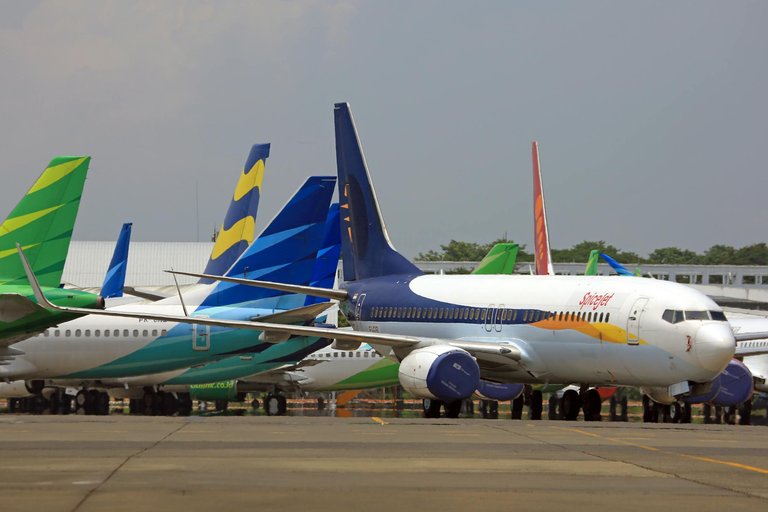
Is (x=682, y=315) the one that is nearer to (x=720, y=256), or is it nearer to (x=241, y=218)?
(x=241, y=218)

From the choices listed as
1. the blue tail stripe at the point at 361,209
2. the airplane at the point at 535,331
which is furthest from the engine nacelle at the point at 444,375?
the blue tail stripe at the point at 361,209

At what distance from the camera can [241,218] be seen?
4716cm

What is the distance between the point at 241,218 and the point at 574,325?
2034 centimetres

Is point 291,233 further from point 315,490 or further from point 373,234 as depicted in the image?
point 315,490

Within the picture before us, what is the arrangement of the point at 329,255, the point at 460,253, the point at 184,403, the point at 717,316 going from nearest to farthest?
the point at 717,316
the point at 329,255
the point at 184,403
the point at 460,253

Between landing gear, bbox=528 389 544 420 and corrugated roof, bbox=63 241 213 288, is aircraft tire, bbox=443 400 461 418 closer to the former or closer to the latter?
landing gear, bbox=528 389 544 420

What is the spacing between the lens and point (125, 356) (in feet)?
135

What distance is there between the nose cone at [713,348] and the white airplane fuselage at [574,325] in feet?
0.07

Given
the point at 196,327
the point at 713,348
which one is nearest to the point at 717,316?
the point at 713,348

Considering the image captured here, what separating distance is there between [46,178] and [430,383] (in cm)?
1107

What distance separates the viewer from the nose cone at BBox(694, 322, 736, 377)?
27078mm

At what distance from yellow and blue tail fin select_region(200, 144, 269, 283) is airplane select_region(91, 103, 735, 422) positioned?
10648 mm

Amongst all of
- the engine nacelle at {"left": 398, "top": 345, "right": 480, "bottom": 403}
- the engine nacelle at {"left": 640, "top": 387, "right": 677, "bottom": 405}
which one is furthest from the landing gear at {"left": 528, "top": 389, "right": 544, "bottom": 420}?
the engine nacelle at {"left": 398, "top": 345, "right": 480, "bottom": 403}

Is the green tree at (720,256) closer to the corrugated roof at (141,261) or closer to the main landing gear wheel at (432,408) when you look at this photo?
the corrugated roof at (141,261)
